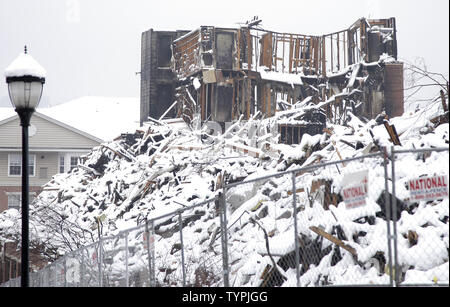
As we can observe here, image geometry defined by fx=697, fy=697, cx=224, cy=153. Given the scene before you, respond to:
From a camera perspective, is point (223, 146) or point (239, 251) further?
point (223, 146)

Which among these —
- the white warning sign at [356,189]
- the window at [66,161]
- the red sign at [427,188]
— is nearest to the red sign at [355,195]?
the white warning sign at [356,189]

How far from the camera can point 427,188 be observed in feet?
22.7

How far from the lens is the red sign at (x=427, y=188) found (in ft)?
22.5

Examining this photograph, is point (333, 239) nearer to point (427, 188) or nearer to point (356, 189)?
point (356, 189)

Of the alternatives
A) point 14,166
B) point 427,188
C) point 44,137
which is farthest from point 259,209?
point 14,166

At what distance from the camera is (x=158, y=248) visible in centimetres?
1598

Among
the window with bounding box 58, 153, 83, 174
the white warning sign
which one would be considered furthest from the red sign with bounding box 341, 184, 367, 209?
the window with bounding box 58, 153, 83, 174

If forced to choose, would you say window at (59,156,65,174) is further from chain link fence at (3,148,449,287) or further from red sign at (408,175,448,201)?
red sign at (408,175,448,201)

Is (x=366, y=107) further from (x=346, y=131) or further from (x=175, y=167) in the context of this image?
(x=346, y=131)

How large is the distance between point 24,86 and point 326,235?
4716mm

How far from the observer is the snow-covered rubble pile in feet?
30.3

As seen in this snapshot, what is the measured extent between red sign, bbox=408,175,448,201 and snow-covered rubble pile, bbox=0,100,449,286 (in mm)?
1555
